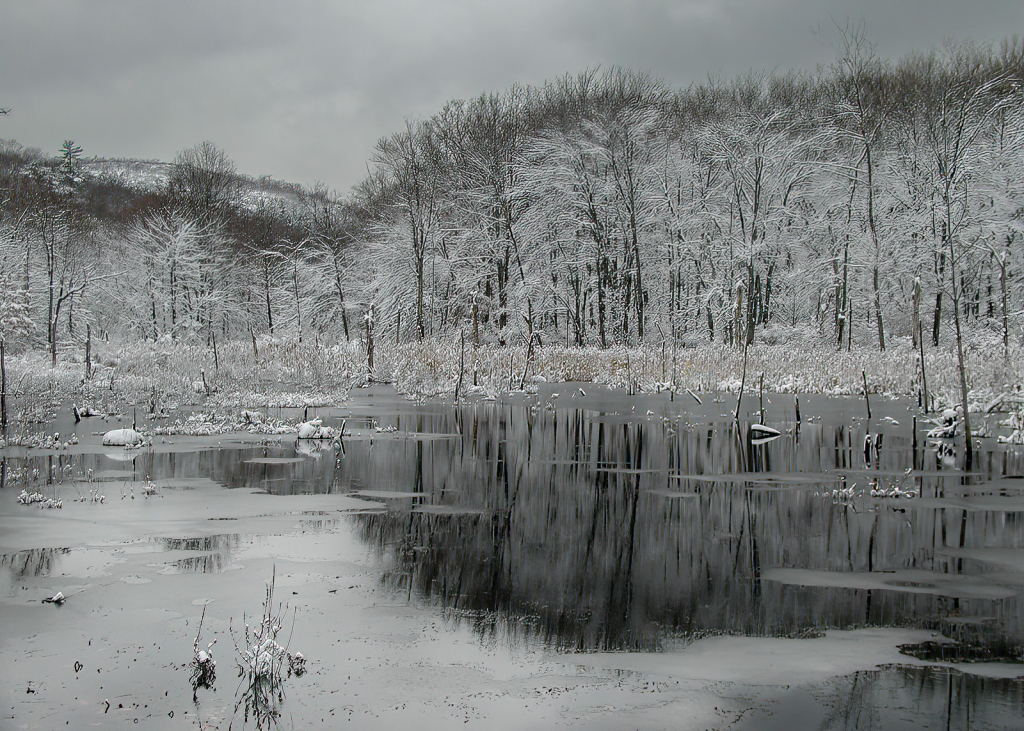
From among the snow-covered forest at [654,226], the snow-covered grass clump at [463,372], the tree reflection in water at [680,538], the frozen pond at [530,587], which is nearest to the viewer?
the frozen pond at [530,587]

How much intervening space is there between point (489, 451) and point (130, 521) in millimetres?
7301

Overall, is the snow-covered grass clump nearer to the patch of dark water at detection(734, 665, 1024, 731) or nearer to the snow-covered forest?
the snow-covered forest

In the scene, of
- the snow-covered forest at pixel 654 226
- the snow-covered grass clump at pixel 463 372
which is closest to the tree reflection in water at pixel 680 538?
the snow-covered grass clump at pixel 463 372

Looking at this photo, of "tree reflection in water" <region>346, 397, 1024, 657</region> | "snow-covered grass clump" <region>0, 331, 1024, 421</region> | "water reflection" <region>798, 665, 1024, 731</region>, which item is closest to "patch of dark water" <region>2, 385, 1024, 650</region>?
"tree reflection in water" <region>346, 397, 1024, 657</region>

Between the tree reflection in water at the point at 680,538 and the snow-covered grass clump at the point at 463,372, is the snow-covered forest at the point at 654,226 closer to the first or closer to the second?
the snow-covered grass clump at the point at 463,372

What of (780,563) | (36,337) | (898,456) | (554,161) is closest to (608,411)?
(898,456)

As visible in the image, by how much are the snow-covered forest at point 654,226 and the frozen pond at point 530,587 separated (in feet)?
59.6

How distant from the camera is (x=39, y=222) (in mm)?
39000

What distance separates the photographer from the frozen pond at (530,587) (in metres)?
5.05

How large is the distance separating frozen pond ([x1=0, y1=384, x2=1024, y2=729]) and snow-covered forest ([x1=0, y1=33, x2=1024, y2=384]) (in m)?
18.2

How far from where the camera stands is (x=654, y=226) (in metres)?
38.7

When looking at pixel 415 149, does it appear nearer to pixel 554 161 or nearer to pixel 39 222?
pixel 554 161

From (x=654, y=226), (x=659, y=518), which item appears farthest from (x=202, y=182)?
(x=659, y=518)

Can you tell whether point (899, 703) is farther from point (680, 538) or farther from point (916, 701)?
point (680, 538)
